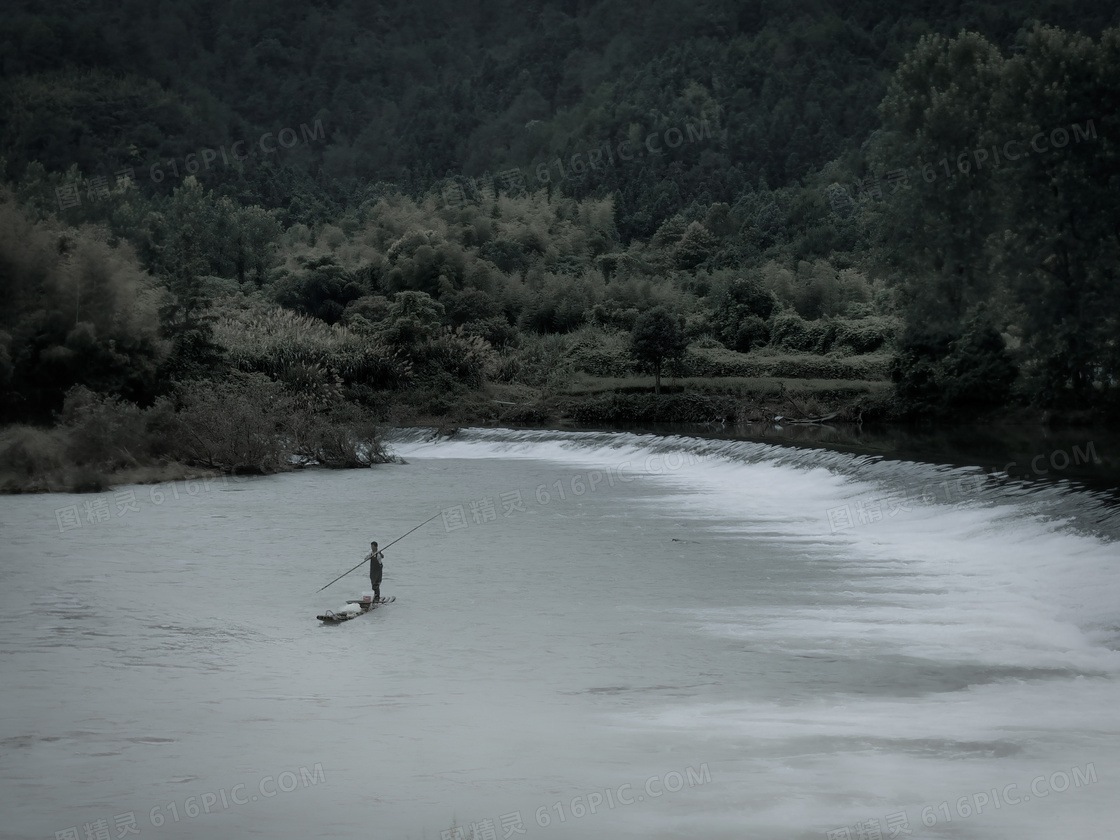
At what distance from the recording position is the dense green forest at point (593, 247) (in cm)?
2820

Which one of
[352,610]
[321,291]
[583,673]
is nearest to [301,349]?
[321,291]

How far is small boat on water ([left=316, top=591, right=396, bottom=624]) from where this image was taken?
11.6 metres

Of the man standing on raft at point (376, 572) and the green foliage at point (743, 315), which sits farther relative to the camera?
the green foliage at point (743, 315)

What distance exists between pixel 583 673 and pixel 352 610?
2.96 m

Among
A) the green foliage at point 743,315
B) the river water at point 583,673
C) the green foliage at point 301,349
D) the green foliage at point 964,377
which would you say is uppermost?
the green foliage at point 743,315

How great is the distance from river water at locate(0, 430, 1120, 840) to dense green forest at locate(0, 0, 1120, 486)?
35.3 feet

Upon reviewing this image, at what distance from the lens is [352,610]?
1180 centimetres

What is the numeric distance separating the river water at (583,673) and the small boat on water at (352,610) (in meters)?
0.20

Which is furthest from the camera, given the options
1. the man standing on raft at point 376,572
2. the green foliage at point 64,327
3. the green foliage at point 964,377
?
the green foliage at point 964,377

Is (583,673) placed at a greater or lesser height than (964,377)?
lesser

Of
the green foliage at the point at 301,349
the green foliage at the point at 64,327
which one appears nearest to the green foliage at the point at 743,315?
the green foliage at the point at 301,349

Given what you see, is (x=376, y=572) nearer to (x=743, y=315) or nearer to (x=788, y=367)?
(x=788, y=367)

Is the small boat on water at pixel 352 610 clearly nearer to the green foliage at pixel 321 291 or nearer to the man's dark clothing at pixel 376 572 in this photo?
the man's dark clothing at pixel 376 572

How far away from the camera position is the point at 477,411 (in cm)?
3703
